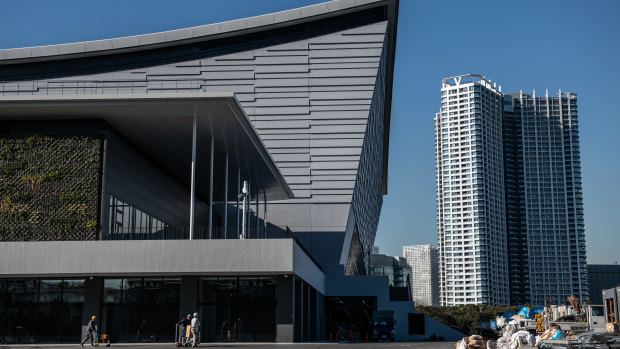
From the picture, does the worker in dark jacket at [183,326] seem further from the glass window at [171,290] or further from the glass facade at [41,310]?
the glass facade at [41,310]

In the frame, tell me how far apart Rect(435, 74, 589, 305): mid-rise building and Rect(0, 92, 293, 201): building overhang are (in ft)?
378

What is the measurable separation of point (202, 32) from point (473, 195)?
349 feet

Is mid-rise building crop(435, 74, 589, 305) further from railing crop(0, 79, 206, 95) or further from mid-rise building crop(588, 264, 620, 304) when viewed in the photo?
railing crop(0, 79, 206, 95)

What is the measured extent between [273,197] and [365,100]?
1198 cm

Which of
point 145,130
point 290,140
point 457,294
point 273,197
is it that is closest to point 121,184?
point 145,130

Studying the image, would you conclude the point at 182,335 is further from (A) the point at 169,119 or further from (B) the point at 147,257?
(A) the point at 169,119

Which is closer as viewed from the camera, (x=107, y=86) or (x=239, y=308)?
(x=239, y=308)

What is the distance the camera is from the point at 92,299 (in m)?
33.6

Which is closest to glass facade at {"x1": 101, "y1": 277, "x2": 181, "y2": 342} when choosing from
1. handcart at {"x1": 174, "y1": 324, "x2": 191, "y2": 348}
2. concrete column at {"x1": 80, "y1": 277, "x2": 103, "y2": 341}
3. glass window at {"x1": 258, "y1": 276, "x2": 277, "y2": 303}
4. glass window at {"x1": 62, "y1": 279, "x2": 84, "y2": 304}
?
concrete column at {"x1": 80, "y1": 277, "x2": 103, "y2": 341}

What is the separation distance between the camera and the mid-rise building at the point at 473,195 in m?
152

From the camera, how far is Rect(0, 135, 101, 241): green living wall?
1348 inches

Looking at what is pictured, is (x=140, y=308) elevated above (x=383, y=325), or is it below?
above

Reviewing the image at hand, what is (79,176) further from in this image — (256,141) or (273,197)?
(273,197)

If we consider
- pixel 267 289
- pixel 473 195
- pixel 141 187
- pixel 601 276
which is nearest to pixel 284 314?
pixel 267 289
